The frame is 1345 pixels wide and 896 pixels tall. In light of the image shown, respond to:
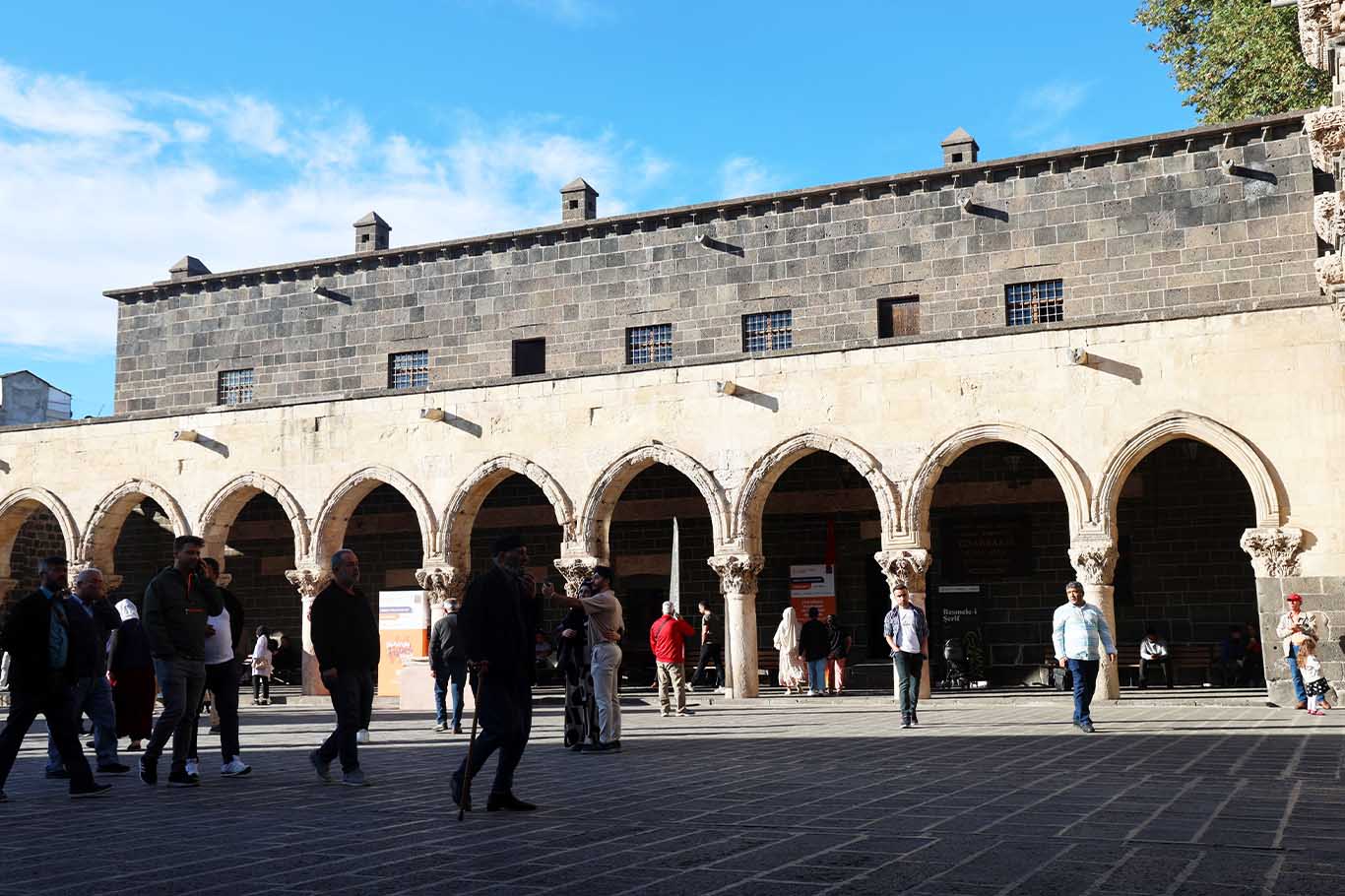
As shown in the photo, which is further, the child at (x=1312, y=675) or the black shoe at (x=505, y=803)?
the child at (x=1312, y=675)

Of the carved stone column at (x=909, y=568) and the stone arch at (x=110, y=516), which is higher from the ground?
the stone arch at (x=110, y=516)

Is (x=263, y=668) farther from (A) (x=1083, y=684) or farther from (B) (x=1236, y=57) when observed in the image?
(B) (x=1236, y=57)

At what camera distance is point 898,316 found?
904 inches

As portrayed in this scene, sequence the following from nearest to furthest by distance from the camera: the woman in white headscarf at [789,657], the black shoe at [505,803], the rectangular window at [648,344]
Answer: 1. the black shoe at [505,803]
2. the woman in white headscarf at [789,657]
3. the rectangular window at [648,344]

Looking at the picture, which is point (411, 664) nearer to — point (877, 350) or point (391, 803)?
point (877, 350)

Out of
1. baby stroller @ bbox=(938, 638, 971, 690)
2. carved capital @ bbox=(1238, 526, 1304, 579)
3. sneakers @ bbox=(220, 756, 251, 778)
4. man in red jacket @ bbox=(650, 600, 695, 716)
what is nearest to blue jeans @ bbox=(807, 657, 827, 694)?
baby stroller @ bbox=(938, 638, 971, 690)

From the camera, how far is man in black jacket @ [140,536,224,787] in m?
8.26

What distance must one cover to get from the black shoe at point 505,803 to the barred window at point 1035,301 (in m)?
17.1

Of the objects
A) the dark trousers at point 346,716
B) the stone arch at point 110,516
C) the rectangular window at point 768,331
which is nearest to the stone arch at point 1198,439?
the rectangular window at point 768,331

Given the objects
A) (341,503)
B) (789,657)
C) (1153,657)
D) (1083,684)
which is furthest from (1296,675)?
(341,503)

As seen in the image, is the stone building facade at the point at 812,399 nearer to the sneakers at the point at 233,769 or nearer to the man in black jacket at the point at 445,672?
the man in black jacket at the point at 445,672

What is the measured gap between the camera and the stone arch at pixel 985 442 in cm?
1684

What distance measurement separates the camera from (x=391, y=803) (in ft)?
23.1

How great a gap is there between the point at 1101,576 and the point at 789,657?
5.89 metres
